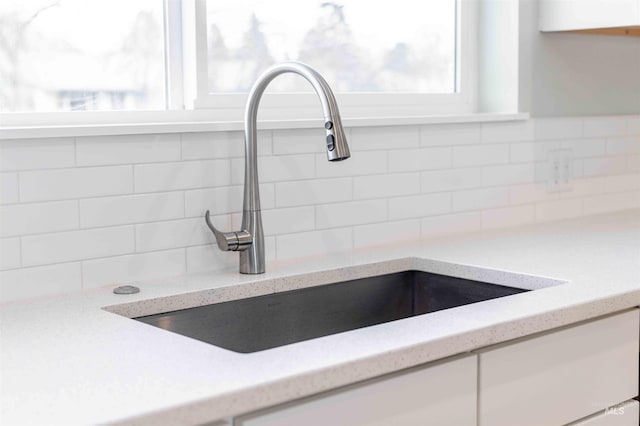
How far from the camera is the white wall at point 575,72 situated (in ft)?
8.78

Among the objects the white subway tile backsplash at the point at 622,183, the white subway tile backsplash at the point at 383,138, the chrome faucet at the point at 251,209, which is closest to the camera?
the chrome faucet at the point at 251,209

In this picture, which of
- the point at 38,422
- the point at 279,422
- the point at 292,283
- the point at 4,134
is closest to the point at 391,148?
the point at 292,283

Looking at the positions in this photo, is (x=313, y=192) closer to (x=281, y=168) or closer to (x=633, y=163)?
(x=281, y=168)

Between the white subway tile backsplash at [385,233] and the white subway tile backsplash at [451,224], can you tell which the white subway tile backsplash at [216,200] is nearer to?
the white subway tile backsplash at [385,233]

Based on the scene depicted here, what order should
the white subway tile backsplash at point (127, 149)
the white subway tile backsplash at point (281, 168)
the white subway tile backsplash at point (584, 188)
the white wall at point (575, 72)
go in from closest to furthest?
the white subway tile backsplash at point (127, 149) → the white subway tile backsplash at point (281, 168) → the white wall at point (575, 72) → the white subway tile backsplash at point (584, 188)

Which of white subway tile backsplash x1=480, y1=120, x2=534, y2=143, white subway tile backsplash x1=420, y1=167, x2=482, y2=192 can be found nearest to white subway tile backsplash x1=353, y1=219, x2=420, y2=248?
white subway tile backsplash x1=420, y1=167, x2=482, y2=192

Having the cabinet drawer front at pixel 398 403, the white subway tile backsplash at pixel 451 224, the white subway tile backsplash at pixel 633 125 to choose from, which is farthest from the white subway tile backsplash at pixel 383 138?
the white subway tile backsplash at pixel 633 125

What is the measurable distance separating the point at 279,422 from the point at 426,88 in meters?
1.56

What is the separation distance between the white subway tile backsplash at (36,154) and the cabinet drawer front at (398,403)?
75 centimetres

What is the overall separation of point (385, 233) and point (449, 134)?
35 cm

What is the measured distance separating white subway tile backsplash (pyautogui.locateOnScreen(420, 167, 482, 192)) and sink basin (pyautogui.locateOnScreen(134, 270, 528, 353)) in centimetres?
36

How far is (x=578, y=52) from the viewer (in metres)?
2.83

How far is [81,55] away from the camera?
74.4 inches

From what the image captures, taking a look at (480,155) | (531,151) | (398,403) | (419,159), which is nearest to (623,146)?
(531,151)
